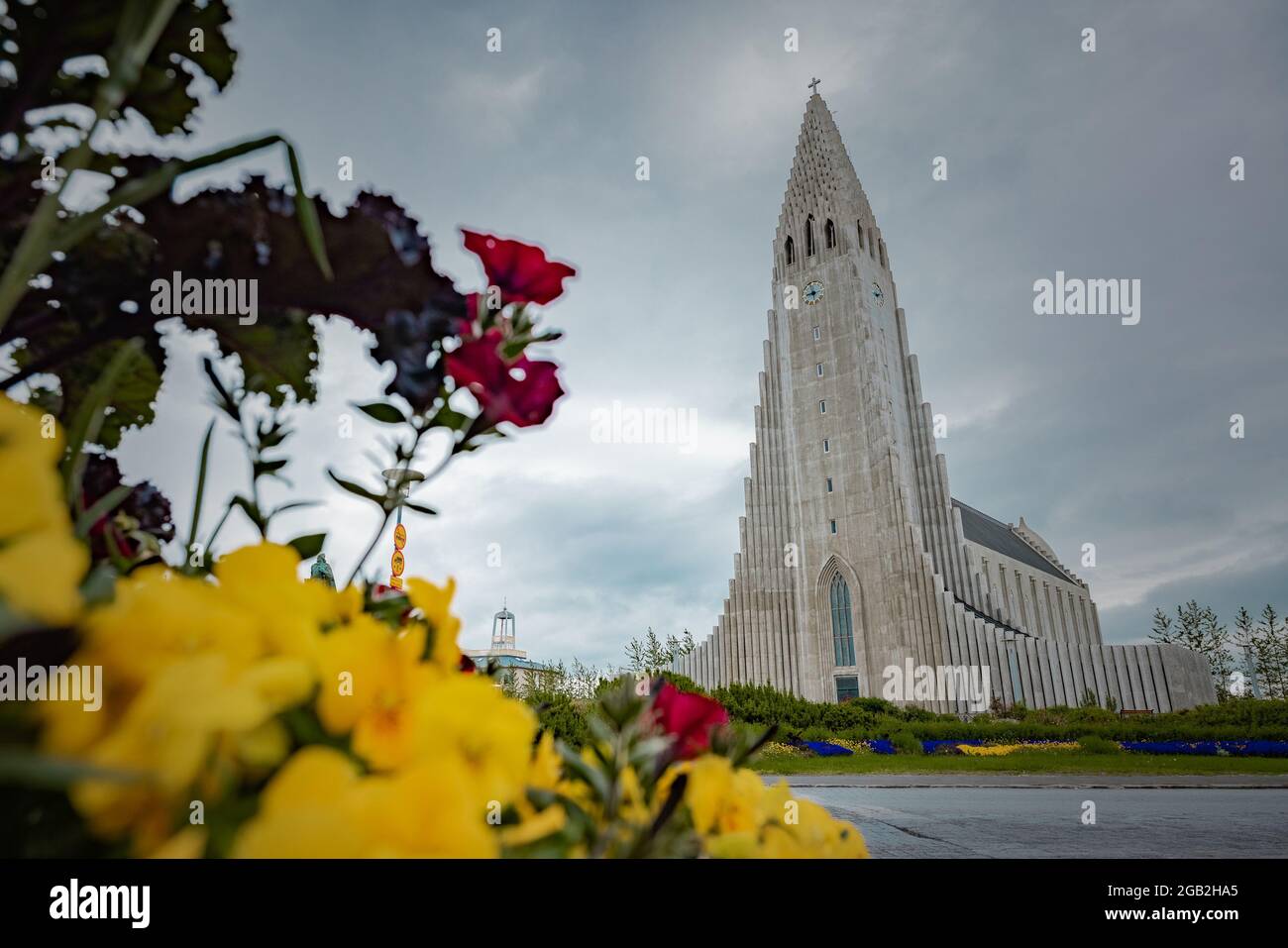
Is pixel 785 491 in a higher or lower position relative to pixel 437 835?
higher

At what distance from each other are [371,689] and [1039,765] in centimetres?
1538

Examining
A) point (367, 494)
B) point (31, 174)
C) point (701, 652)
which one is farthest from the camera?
point (701, 652)

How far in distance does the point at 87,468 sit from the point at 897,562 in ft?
112

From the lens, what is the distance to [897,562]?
32.3 metres

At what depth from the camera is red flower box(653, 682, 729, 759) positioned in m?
0.71

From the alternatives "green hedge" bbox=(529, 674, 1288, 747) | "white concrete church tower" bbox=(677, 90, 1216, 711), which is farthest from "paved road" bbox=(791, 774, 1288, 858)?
"white concrete church tower" bbox=(677, 90, 1216, 711)

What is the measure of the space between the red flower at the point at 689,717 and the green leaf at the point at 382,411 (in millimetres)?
417

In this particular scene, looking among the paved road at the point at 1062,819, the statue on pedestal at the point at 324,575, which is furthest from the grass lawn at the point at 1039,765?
the statue on pedestal at the point at 324,575

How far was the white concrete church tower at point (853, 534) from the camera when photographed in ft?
94.7

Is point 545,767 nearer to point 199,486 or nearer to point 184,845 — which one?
point 184,845

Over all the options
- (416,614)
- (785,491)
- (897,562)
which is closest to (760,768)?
(416,614)

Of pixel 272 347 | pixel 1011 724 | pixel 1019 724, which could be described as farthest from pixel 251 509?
pixel 1019 724

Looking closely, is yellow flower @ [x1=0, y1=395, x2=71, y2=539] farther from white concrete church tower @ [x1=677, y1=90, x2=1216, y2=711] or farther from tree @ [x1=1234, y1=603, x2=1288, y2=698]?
tree @ [x1=1234, y1=603, x2=1288, y2=698]
